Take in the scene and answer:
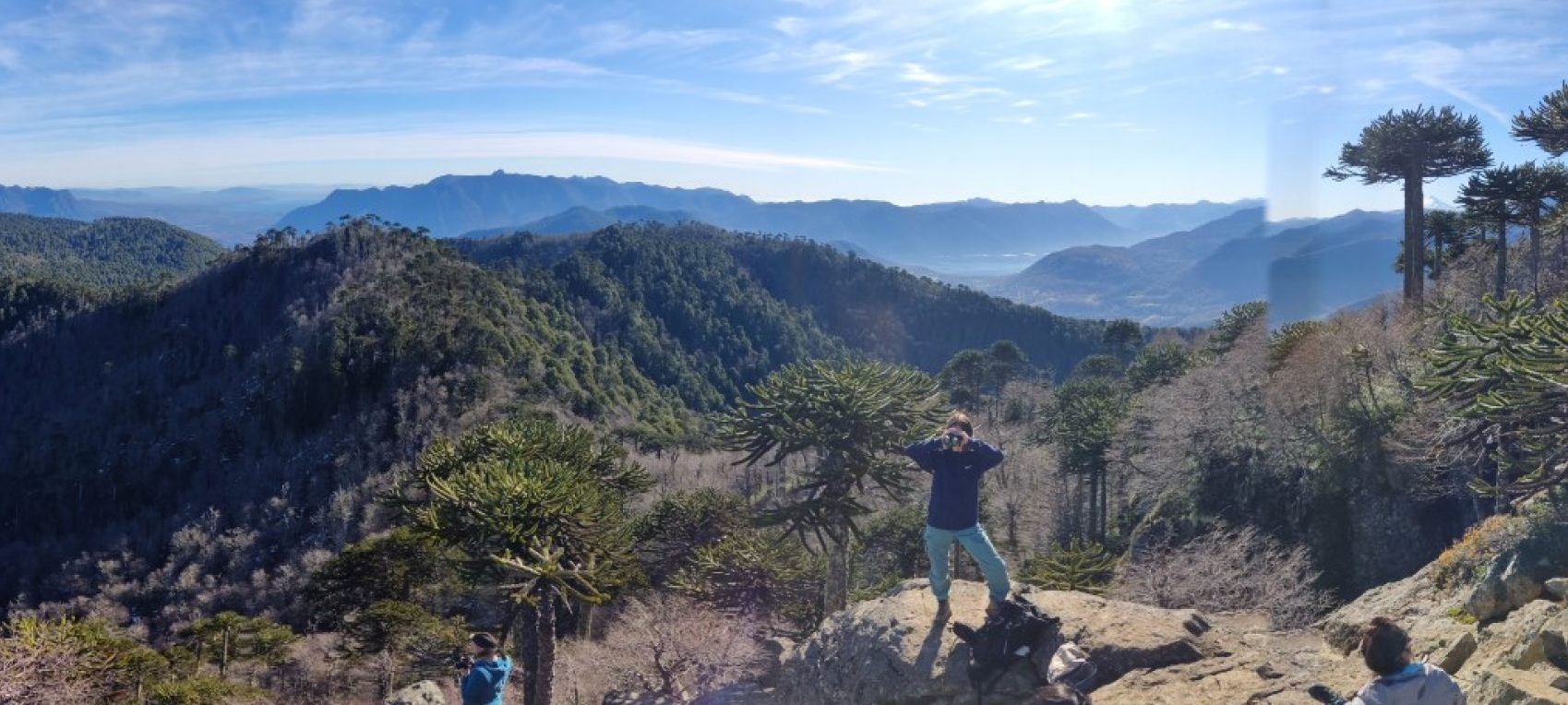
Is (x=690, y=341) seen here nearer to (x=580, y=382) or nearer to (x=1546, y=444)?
(x=580, y=382)

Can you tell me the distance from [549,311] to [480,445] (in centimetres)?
9326

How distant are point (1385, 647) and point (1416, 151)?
31.1 meters

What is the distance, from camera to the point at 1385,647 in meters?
5.38

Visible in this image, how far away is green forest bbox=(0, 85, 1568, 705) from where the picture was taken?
15.4 m

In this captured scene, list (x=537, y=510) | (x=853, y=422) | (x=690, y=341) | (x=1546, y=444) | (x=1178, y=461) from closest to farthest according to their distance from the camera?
(x=1546, y=444), (x=853, y=422), (x=537, y=510), (x=1178, y=461), (x=690, y=341)

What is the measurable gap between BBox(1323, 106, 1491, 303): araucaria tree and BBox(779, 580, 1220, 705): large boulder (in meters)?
27.0

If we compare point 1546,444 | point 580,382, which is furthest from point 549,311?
point 1546,444

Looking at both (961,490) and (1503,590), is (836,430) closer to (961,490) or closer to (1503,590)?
(961,490)

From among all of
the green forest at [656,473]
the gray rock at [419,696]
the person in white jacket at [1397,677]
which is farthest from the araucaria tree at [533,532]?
the person in white jacket at [1397,677]

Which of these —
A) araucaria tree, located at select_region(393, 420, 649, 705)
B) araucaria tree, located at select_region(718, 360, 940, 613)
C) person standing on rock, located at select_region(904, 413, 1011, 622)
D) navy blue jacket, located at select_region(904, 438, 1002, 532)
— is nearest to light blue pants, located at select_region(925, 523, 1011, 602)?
person standing on rock, located at select_region(904, 413, 1011, 622)

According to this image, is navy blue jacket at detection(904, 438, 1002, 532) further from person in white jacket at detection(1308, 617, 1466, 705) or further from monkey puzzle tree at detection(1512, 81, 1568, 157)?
monkey puzzle tree at detection(1512, 81, 1568, 157)

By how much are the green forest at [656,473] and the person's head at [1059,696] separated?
6254 millimetres

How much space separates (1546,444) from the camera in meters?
10.5

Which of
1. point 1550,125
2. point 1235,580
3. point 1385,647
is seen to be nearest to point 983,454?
point 1385,647
